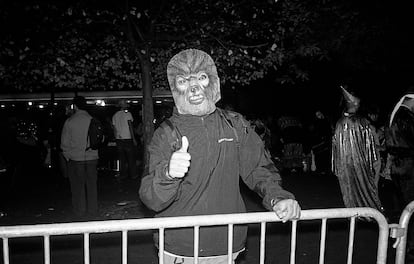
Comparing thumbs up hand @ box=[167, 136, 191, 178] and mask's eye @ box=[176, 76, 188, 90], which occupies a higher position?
mask's eye @ box=[176, 76, 188, 90]

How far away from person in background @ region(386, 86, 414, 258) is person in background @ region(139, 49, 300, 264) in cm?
294

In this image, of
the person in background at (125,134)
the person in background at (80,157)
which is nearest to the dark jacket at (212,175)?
the person in background at (80,157)

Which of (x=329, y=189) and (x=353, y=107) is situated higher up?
(x=353, y=107)

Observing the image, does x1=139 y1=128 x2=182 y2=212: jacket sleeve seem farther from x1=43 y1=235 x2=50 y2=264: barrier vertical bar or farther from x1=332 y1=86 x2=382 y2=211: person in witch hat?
x1=332 y1=86 x2=382 y2=211: person in witch hat

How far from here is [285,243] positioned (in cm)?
623

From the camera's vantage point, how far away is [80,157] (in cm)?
718

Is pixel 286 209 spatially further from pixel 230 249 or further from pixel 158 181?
pixel 158 181

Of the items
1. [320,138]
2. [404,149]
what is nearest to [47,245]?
[404,149]

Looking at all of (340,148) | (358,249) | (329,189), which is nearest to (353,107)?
(340,148)

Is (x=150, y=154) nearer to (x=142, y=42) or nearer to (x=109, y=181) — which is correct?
(x=142, y=42)

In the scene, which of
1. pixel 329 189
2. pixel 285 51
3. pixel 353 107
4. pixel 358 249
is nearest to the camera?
pixel 358 249

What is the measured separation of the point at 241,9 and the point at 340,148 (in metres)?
3.78

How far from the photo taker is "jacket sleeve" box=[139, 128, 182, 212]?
2551 mm

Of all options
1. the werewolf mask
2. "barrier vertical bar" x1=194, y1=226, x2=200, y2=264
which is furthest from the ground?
the werewolf mask
